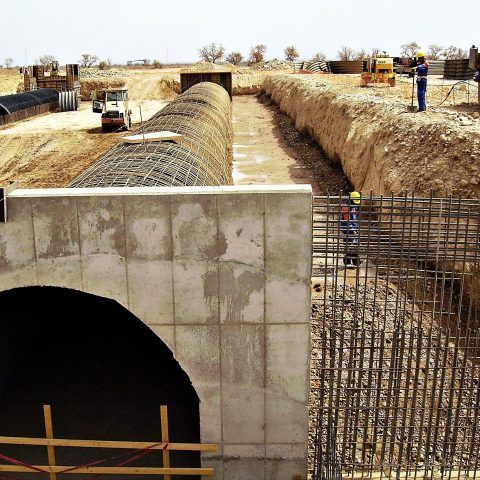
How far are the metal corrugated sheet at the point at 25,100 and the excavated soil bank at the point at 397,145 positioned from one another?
72.2ft

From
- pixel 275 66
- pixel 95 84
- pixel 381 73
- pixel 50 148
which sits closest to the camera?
pixel 50 148

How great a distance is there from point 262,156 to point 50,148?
11.7m

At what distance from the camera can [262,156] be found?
2783cm

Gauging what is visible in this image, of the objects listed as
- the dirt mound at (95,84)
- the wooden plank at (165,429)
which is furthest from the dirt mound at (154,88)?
the wooden plank at (165,429)

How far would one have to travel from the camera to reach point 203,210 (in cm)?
647

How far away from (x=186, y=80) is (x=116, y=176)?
30.5 metres

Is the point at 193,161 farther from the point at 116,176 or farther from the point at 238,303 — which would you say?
the point at 238,303

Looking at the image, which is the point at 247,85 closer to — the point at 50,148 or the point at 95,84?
the point at 95,84

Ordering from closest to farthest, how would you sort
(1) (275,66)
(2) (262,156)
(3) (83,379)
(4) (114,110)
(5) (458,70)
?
(3) (83,379) < (2) (262,156) < (4) (114,110) < (5) (458,70) < (1) (275,66)

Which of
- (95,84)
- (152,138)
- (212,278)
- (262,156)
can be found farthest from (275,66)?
(212,278)

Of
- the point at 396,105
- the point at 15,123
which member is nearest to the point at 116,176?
the point at 396,105

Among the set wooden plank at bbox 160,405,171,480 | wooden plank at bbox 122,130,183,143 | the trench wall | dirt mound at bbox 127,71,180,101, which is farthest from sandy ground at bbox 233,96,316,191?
wooden plank at bbox 160,405,171,480

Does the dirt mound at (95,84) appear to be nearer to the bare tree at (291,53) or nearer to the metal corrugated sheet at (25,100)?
the metal corrugated sheet at (25,100)

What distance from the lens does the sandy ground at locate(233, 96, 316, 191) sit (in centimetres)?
2333
